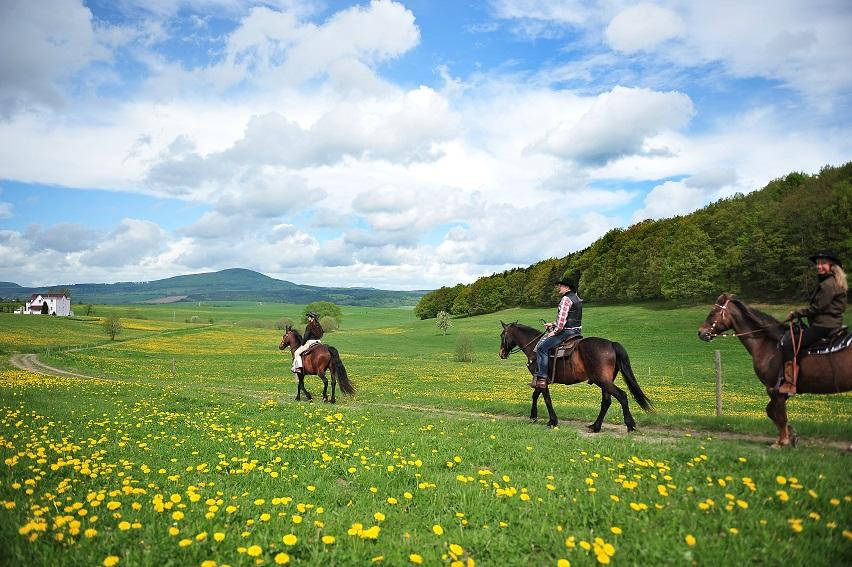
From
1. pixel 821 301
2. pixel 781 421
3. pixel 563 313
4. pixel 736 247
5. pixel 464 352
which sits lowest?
pixel 464 352

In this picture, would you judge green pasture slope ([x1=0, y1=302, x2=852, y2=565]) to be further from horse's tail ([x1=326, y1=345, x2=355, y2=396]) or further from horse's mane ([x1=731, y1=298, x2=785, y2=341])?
horse's tail ([x1=326, y1=345, x2=355, y2=396])

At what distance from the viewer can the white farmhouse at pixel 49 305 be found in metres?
116

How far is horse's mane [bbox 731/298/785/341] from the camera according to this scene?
9.91 metres

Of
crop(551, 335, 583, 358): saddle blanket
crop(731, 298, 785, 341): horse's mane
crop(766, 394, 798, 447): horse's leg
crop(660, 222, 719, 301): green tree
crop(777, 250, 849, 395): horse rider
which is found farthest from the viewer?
crop(660, 222, 719, 301): green tree

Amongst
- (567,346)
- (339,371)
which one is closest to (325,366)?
(339,371)

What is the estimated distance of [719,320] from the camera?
10.7 metres

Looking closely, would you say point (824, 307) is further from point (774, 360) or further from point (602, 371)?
point (602, 371)

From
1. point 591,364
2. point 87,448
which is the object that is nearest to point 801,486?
point 591,364

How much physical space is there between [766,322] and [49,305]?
490 ft

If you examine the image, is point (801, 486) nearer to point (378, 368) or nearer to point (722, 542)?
point (722, 542)

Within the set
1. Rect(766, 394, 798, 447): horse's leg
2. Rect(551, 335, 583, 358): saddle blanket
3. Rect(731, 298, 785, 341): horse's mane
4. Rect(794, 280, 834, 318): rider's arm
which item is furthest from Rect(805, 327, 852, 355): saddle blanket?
Rect(551, 335, 583, 358): saddle blanket

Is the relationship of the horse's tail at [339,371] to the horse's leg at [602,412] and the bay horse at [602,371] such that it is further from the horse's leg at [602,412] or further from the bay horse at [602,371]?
the horse's leg at [602,412]

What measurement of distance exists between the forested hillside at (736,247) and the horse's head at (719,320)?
45030mm

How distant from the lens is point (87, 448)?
9.08 m
